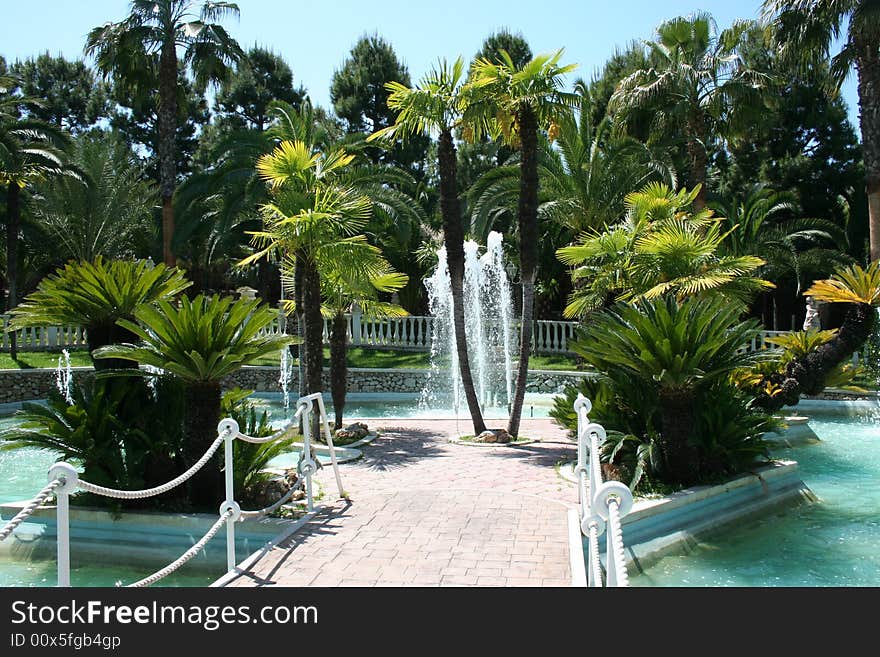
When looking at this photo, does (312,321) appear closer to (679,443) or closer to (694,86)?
→ (679,443)

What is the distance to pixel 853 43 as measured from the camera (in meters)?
18.0

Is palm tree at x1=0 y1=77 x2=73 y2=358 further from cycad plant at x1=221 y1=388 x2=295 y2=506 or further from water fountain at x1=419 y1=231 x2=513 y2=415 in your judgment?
cycad plant at x1=221 y1=388 x2=295 y2=506

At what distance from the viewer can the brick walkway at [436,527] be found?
5.69 meters

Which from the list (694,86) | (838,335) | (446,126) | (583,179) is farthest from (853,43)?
(446,126)

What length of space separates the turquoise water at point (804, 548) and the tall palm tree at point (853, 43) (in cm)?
984

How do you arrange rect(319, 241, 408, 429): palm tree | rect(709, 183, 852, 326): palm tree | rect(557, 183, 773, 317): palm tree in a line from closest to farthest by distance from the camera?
rect(557, 183, 773, 317): palm tree, rect(319, 241, 408, 429): palm tree, rect(709, 183, 852, 326): palm tree

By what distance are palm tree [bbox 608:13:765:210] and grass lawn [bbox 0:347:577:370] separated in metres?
5.92

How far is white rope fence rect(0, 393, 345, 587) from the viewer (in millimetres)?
3756

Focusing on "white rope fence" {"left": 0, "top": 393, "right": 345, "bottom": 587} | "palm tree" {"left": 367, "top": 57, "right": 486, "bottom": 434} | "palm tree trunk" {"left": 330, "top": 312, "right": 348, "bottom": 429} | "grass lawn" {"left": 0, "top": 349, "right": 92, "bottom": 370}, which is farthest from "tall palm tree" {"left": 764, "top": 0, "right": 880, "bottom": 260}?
"grass lawn" {"left": 0, "top": 349, "right": 92, "bottom": 370}

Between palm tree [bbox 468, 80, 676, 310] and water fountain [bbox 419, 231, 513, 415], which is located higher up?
palm tree [bbox 468, 80, 676, 310]

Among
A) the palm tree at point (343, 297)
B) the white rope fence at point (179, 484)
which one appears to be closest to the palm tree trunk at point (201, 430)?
the white rope fence at point (179, 484)

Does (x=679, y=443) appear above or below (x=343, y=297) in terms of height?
below

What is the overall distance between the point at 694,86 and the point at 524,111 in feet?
38.2

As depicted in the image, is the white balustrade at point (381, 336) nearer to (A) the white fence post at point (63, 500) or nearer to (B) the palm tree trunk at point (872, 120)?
(B) the palm tree trunk at point (872, 120)
